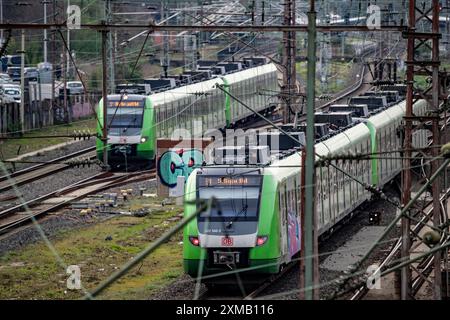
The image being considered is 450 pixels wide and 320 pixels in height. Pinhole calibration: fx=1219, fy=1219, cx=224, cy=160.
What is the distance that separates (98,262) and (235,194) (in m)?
5.17

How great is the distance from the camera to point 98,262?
26109mm

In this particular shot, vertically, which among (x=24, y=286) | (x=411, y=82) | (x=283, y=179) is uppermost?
(x=411, y=82)

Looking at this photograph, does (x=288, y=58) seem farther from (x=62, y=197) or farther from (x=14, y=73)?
(x=14, y=73)

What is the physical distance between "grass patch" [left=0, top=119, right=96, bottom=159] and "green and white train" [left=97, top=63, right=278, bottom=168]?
15.3ft

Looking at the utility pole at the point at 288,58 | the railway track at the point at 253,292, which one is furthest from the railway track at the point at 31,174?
the railway track at the point at 253,292

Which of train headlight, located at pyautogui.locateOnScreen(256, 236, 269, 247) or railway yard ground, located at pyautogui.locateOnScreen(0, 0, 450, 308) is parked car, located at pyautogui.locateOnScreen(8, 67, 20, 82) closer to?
railway yard ground, located at pyautogui.locateOnScreen(0, 0, 450, 308)

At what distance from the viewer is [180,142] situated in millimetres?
35188

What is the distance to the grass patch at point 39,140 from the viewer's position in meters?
44.3

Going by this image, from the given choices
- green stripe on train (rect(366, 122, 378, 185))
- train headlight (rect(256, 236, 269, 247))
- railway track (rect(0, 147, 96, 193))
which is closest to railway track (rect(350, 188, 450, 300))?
train headlight (rect(256, 236, 269, 247))

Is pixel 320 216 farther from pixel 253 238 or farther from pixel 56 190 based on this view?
pixel 56 190

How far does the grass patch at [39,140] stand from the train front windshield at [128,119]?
473cm

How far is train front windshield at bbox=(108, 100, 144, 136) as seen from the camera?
3916cm
